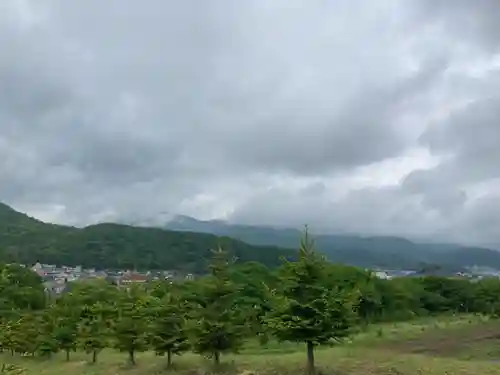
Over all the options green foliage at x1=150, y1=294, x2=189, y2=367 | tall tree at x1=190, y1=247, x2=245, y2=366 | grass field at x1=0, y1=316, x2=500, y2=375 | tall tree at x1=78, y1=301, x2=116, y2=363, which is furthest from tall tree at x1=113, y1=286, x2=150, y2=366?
tall tree at x1=190, y1=247, x2=245, y2=366

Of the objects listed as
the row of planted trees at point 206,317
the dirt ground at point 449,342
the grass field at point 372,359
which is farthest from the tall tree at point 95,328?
the dirt ground at point 449,342

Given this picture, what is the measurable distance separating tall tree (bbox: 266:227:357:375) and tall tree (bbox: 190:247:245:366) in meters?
2.97

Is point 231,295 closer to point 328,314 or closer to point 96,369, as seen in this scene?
point 328,314

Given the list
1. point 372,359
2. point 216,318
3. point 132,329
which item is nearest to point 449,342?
point 372,359

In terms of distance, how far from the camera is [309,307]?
28281 mm

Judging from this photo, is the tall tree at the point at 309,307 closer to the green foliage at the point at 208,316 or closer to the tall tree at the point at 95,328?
the green foliage at the point at 208,316

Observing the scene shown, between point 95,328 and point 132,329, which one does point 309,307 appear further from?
point 95,328

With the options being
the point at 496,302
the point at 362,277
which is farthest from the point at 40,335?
the point at 496,302

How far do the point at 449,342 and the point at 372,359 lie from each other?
1708 centimetres

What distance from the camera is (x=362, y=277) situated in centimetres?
8412

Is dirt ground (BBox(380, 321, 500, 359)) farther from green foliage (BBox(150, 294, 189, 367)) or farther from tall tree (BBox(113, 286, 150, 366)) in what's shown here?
tall tree (BBox(113, 286, 150, 366))

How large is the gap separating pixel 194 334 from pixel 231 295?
2973 mm

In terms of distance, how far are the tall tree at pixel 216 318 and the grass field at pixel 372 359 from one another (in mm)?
1402

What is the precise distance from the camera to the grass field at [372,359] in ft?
96.0
